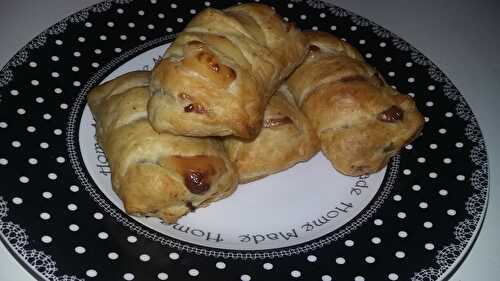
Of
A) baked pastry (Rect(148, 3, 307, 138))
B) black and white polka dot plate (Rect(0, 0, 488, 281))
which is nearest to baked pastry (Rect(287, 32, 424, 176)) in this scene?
black and white polka dot plate (Rect(0, 0, 488, 281))

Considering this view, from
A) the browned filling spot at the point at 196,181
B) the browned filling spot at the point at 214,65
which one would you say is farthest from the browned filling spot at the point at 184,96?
the browned filling spot at the point at 196,181

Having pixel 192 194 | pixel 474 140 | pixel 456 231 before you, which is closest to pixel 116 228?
pixel 192 194

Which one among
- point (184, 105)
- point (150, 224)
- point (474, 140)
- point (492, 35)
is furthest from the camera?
point (492, 35)

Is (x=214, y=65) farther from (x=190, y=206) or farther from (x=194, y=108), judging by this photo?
(x=190, y=206)

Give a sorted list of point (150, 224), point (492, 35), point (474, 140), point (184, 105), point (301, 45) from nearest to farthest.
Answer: point (184, 105), point (150, 224), point (301, 45), point (474, 140), point (492, 35)

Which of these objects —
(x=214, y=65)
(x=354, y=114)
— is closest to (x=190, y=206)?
(x=214, y=65)

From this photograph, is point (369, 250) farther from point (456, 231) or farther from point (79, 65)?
point (79, 65)

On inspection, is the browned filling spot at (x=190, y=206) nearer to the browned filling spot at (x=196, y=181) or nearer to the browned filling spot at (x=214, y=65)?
the browned filling spot at (x=196, y=181)

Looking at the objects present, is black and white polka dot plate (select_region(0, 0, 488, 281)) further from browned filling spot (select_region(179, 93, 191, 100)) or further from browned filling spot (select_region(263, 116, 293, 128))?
browned filling spot (select_region(179, 93, 191, 100))
